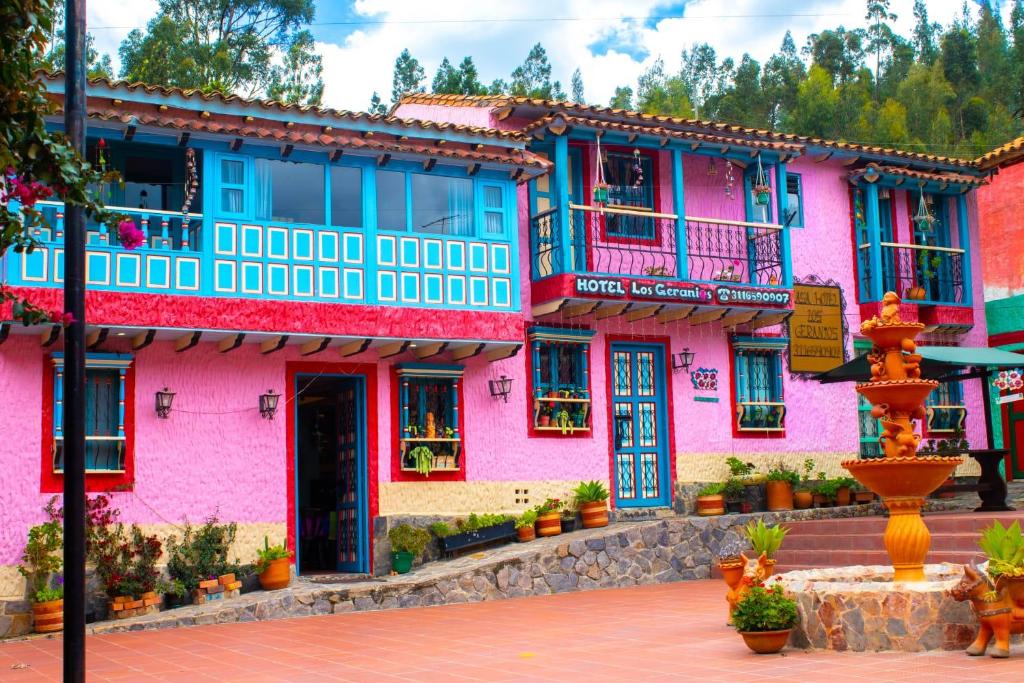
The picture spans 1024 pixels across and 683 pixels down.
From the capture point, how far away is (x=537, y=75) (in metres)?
43.9

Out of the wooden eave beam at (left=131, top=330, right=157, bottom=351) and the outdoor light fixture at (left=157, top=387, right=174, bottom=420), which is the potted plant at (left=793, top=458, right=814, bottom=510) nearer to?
the outdoor light fixture at (left=157, top=387, right=174, bottom=420)

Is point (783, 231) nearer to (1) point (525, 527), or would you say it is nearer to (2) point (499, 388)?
(2) point (499, 388)

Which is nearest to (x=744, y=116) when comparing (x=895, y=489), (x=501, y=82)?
(x=501, y=82)

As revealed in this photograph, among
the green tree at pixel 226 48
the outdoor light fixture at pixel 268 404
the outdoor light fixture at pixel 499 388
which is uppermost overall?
the green tree at pixel 226 48

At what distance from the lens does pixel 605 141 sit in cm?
1820

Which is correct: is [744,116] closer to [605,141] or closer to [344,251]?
[605,141]

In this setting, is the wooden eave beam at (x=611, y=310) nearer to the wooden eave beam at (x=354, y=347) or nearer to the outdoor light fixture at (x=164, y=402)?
the wooden eave beam at (x=354, y=347)

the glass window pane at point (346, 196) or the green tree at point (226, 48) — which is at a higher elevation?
the green tree at point (226, 48)

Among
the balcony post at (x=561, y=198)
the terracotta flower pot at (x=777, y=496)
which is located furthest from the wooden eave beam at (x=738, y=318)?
the balcony post at (x=561, y=198)

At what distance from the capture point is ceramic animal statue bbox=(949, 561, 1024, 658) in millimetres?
8789

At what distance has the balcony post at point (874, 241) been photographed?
2069 centimetres

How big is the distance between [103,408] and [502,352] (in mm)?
5575

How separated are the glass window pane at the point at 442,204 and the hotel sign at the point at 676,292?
1933mm

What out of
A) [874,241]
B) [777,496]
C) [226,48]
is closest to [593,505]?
[777,496]
